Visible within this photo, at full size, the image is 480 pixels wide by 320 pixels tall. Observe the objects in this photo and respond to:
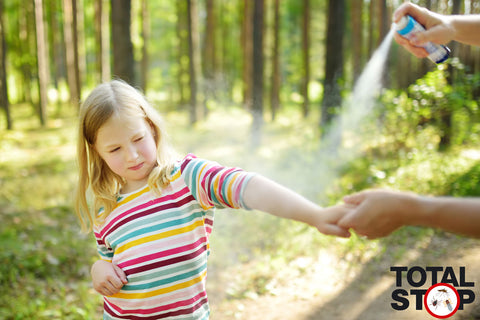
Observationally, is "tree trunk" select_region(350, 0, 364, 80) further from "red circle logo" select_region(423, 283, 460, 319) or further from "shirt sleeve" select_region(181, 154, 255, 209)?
"shirt sleeve" select_region(181, 154, 255, 209)

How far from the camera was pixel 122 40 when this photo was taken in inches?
283

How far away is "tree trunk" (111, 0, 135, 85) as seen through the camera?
6.99 m

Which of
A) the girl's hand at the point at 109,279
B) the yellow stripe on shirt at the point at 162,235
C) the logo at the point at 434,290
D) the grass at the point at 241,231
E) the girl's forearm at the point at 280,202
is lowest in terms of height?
the grass at the point at 241,231

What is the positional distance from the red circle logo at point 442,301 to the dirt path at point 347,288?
0.12m

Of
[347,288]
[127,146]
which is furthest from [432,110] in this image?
[127,146]

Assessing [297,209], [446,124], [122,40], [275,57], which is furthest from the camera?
[275,57]

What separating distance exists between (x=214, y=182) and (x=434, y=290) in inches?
114

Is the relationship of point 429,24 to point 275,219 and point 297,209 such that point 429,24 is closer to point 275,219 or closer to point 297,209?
point 297,209

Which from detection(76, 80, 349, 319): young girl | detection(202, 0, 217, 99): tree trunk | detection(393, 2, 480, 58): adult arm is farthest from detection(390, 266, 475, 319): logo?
detection(202, 0, 217, 99): tree trunk

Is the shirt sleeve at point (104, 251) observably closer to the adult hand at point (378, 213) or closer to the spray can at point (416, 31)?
the adult hand at point (378, 213)

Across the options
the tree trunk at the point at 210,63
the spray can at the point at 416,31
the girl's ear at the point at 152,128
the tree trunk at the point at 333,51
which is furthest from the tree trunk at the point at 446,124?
the tree trunk at the point at 210,63

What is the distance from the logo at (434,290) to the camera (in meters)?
3.29

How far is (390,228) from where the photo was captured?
1.23 metres

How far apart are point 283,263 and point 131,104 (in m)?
3.52
